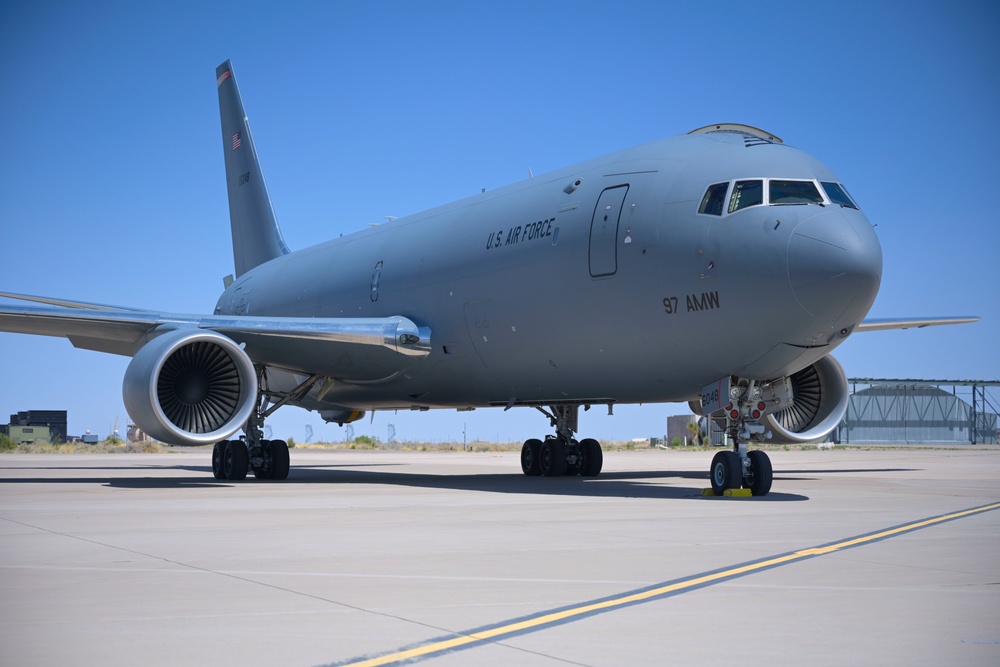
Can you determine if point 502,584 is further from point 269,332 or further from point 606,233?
point 269,332

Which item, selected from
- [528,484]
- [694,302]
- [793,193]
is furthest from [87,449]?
[793,193]

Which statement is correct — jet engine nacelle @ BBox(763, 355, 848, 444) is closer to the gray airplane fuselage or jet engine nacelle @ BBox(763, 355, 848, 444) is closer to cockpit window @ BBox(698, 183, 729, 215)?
the gray airplane fuselage

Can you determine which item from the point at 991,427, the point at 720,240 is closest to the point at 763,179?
the point at 720,240

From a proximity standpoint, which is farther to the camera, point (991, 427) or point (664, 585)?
point (991, 427)

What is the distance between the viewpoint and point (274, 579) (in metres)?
5.73

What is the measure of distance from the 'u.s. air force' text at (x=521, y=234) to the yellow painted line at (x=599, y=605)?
25.1 feet

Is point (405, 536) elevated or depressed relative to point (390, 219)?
depressed

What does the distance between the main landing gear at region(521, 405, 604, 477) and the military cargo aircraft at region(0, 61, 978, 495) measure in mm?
37

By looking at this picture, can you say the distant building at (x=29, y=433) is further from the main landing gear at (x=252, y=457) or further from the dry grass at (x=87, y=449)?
the main landing gear at (x=252, y=457)

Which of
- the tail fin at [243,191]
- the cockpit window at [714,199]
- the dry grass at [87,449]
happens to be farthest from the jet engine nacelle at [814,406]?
the dry grass at [87,449]

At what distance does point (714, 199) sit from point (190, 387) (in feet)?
27.8

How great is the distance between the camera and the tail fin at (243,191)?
2627cm

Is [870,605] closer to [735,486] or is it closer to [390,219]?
[735,486]

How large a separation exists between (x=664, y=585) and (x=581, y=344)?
8738 millimetres
